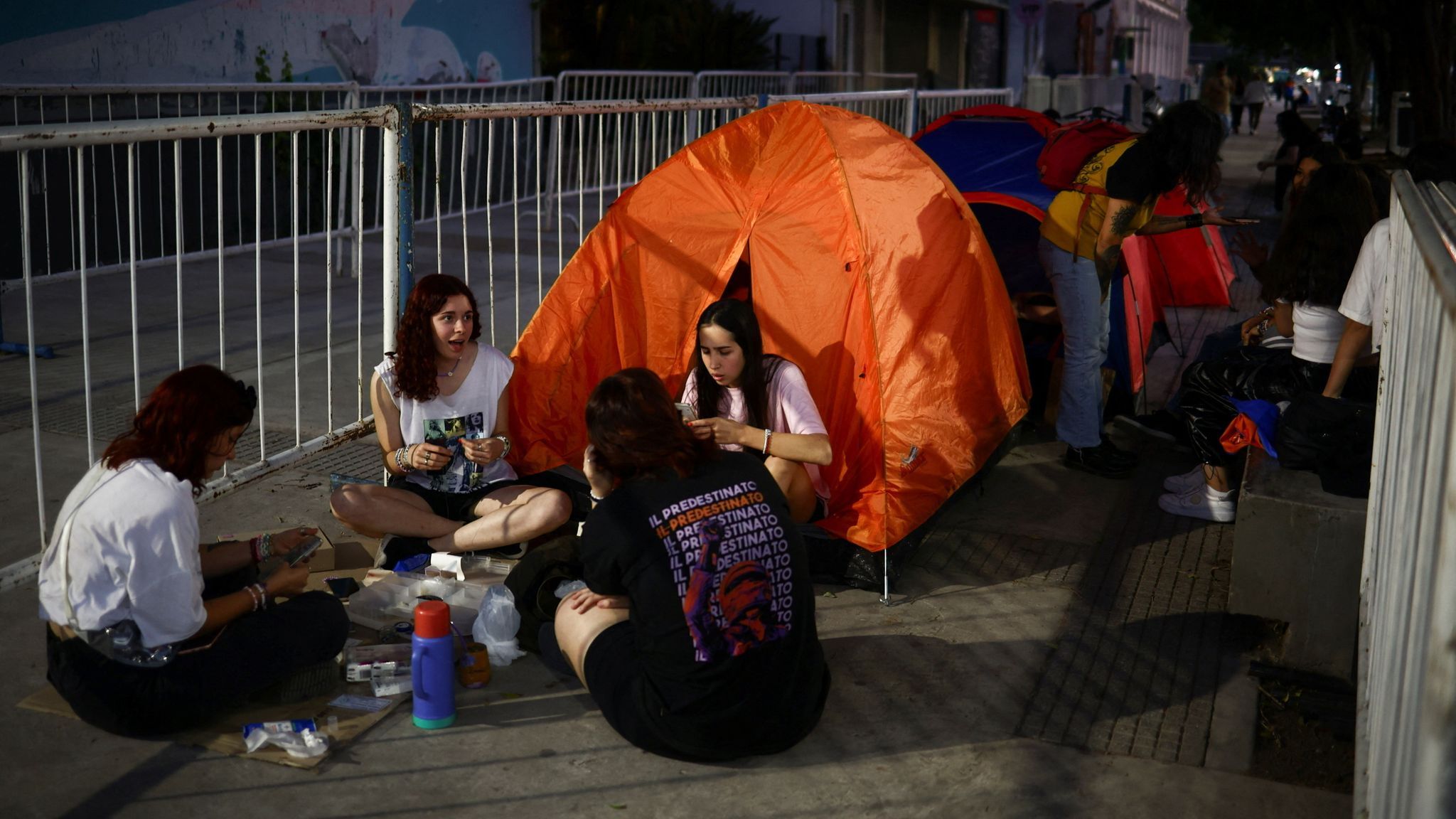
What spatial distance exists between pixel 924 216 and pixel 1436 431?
10.4 feet

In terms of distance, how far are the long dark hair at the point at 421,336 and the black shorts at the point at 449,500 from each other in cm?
35

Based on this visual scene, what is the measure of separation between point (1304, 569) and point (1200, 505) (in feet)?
4.90

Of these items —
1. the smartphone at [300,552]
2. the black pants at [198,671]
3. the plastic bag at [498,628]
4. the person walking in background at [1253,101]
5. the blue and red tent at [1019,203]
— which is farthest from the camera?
the person walking in background at [1253,101]

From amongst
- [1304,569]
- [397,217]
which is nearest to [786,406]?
[397,217]

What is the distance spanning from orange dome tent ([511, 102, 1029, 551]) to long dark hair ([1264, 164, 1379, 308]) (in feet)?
3.70

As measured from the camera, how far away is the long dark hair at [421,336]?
442 cm

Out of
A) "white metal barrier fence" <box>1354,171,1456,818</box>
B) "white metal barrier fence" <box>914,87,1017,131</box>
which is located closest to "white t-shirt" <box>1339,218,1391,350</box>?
"white metal barrier fence" <box>1354,171,1456,818</box>

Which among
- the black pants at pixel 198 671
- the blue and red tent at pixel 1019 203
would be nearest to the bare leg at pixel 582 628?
the black pants at pixel 198 671

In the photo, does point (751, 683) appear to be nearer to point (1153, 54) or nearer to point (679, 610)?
point (679, 610)

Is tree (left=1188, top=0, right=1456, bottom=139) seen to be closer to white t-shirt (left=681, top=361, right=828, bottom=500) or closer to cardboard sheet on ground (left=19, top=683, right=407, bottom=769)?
white t-shirt (left=681, top=361, right=828, bottom=500)

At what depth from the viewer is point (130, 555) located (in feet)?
10.3

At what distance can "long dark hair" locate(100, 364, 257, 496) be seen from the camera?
320cm

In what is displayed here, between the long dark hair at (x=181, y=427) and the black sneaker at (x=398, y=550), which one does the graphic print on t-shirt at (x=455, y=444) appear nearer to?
the black sneaker at (x=398, y=550)

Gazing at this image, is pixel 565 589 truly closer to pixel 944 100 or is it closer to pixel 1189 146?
pixel 1189 146
